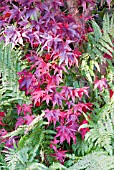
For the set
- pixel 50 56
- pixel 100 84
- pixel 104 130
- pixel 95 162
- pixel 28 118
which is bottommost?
pixel 95 162

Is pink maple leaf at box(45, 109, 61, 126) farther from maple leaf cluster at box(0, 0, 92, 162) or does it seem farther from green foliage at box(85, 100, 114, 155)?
green foliage at box(85, 100, 114, 155)

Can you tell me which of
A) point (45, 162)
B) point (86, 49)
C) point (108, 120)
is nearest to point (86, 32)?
point (86, 49)

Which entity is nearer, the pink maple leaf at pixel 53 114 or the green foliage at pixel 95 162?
the green foliage at pixel 95 162

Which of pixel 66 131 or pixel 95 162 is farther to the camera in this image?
pixel 66 131

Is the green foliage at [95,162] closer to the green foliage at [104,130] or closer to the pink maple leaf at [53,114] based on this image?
the green foliage at [104,130]

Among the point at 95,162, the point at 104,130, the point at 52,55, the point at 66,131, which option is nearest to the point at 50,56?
the point at 52,55

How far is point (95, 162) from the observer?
1.79m

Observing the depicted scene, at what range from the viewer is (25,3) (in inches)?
69.6

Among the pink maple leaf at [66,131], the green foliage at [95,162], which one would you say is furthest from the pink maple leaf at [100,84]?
the green foliage at [95,162]

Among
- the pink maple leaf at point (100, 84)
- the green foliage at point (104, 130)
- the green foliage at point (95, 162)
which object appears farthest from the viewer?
the pink maple leaf at point (100, 84)

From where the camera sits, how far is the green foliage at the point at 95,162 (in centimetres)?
175

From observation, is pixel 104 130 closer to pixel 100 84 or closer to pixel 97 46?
pixel 100 84

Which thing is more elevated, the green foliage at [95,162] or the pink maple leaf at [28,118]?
the pink maple leaf at [28,118]

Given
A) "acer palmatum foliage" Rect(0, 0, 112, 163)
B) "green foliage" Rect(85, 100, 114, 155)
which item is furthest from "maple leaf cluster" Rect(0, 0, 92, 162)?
"green foliage" Rect(85, 100, 114, 155)
